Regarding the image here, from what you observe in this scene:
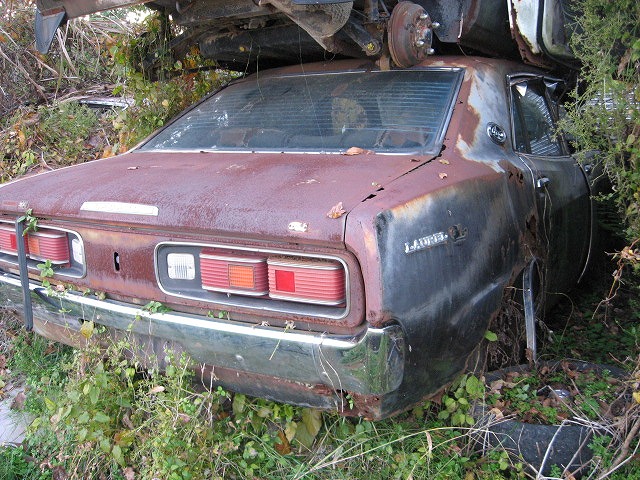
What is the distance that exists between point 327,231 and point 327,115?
1248mm

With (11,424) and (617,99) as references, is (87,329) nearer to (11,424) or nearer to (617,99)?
(11,424)

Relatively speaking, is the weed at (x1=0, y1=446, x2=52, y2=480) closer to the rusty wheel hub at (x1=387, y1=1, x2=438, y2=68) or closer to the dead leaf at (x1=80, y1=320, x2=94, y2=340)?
the dead leaf at (x1=80, y1=320, x2=94, y2=340)

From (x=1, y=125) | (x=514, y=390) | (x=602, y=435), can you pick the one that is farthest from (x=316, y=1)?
(x=1, y=125)

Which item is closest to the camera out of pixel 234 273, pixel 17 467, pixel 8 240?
pixel 234 273

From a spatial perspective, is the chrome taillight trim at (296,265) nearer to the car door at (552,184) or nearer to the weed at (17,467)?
the car door at (552,184)

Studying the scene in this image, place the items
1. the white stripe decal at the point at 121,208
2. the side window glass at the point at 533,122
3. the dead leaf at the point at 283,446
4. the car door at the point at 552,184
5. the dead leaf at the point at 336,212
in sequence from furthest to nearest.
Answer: the side window glass at the point at 533,122
the car door at the point at 552,184
the dead leaf at the point at 283,446
the white stripe decal at the point at 121,208
the dead leaf at the point at 336,212

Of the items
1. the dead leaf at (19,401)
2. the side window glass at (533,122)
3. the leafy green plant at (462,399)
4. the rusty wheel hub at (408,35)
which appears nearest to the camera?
the leafy green plant at (462,399)

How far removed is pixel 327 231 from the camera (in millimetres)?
1945

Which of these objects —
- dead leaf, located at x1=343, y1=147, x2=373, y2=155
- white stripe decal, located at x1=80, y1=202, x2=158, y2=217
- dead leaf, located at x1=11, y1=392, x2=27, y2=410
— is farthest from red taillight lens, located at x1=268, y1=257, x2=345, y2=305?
dead leaf, located at x1=11, y1=392, x2=27, y2=410

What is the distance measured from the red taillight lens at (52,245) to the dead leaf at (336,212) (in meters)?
Answer: 1.34

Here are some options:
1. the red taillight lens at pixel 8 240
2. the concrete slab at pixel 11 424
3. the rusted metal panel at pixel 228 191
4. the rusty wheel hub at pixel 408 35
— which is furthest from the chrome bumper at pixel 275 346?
the rusty wheel hub at pixel 408 35

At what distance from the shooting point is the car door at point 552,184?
10.0 ft

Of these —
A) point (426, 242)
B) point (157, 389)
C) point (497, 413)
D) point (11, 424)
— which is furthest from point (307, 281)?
point (11, 424)

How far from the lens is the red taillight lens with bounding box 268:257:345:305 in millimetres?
2002
